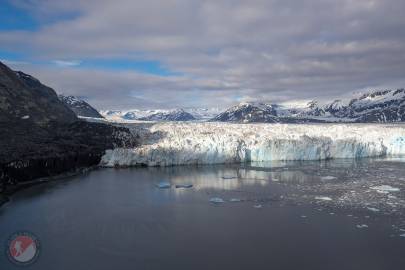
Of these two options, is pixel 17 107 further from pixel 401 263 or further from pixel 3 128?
pixel 401 263

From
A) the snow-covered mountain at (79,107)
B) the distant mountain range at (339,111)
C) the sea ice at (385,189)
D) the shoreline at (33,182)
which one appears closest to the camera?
the sea ice at (385,189)

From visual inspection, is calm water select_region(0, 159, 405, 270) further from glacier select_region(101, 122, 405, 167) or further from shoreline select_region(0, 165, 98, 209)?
glacier select_region(101, 122, 405, 167)

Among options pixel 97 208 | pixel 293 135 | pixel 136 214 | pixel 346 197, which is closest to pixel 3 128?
pixel 97 208

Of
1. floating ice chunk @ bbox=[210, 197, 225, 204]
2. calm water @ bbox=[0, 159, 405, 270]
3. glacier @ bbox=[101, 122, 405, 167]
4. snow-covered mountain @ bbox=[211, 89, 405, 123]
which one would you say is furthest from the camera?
snow-covered mountain @ bbox=[211, 89, 405, 123]

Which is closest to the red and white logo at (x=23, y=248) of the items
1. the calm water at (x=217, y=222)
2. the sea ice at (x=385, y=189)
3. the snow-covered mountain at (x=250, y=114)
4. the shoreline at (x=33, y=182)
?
the calm water at (x=217, y=222)

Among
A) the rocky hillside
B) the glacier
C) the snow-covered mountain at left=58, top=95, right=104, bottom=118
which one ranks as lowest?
the glacier

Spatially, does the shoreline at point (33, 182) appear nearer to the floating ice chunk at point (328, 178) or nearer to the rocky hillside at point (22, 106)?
the rocky hillside at point (22, 106)

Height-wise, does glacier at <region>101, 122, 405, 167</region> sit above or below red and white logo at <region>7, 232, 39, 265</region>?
above

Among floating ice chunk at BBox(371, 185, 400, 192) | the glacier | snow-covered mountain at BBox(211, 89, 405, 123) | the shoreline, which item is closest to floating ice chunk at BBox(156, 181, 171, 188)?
the shoreline
